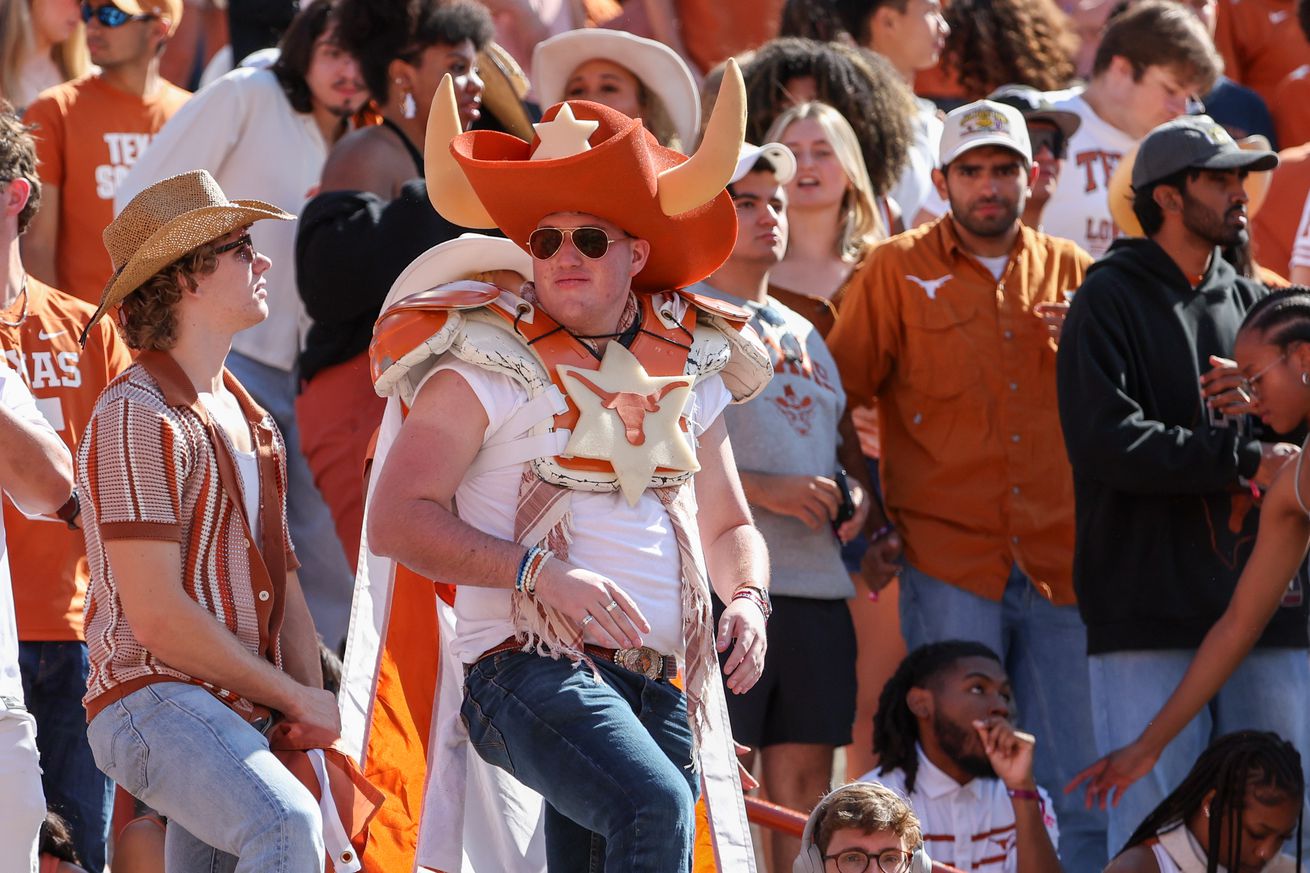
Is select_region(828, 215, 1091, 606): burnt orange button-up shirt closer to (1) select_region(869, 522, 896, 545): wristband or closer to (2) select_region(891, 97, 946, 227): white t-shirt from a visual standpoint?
(1) select_region(869, 522, 896, 545): wristband

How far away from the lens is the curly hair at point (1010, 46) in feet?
30.3

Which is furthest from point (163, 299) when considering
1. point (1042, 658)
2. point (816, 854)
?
point (1042, 658)

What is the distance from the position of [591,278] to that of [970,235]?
9.42ft

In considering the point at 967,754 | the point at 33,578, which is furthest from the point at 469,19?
the point at 967,754

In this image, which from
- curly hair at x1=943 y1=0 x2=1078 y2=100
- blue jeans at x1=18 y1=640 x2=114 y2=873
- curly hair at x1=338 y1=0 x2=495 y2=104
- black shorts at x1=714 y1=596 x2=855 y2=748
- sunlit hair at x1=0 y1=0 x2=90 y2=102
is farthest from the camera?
curly hair at x1=943 y1=0 x2=1078 y2=100

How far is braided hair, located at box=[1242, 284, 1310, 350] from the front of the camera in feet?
19.8

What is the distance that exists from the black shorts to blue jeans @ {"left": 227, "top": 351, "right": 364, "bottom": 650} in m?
1.56

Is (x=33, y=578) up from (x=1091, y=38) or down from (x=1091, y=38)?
down

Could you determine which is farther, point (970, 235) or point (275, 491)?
point (970, 235)

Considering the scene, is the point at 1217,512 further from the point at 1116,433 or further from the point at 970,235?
the point at 970,235

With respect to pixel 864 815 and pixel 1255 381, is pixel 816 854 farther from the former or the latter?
pixel 1255 381

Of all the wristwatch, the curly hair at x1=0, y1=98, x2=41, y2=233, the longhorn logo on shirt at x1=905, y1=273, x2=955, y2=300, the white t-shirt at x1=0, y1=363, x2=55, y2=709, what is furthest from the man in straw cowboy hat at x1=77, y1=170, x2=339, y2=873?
the longhorn logo on shirt at x1=905, y1=273, x2=955, y2=300

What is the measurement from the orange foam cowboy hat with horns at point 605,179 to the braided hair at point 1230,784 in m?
2.24

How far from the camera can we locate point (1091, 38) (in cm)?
1069
